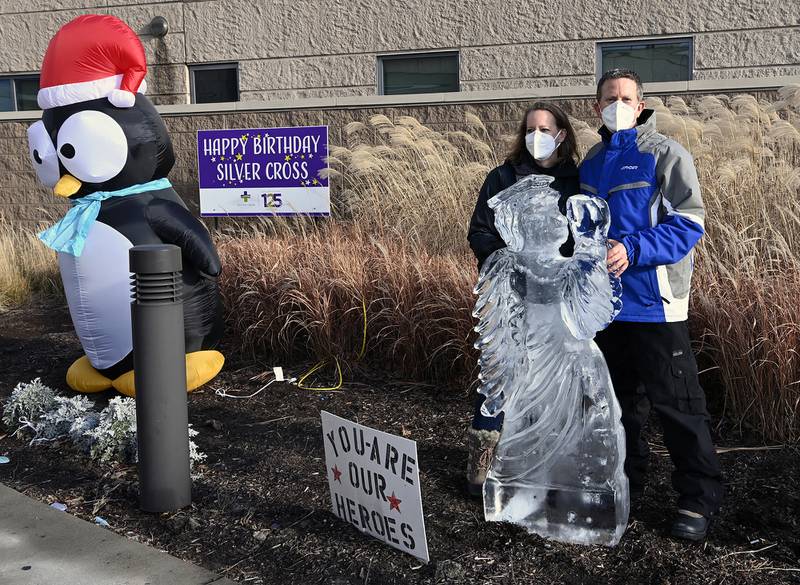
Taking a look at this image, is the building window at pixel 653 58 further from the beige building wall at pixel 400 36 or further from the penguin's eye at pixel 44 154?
the penguin's eye at pixel 44 154

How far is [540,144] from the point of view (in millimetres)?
3320

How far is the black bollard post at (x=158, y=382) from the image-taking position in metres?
3.35

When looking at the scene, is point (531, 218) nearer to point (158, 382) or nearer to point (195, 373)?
point (158, 382)

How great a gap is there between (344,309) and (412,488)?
2.64 m

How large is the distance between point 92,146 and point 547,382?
294cm

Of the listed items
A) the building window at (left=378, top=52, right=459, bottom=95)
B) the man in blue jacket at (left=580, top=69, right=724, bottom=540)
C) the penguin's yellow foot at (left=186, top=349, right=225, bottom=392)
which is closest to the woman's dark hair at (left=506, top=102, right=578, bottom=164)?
the man in blue jacket at (left=580, top=69, right=724, bottom=540)

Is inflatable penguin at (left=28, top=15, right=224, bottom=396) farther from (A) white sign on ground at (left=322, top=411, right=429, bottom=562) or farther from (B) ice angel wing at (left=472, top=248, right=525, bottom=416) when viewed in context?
(B) ice angel wing at (left=472, top=248, right=525, bottom=416)

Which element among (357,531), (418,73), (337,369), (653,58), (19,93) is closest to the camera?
(357,531)

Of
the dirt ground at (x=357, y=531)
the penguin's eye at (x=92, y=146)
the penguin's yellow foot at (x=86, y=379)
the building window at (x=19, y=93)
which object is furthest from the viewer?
the building window at (x=19, y=93)

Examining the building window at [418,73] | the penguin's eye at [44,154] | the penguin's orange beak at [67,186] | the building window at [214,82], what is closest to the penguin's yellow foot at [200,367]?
the penguin's orange beak at [67,186]

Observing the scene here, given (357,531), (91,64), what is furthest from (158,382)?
(91,64)

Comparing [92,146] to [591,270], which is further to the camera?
[92,146]

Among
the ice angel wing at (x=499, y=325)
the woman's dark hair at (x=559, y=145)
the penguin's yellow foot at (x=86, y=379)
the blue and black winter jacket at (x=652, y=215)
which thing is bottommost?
the penguin's yellow foot at (x=86, y=379)

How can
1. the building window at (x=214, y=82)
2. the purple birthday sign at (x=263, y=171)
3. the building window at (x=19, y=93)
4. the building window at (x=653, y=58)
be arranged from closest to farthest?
the purple birthday sign at (x=263, y=171)
the building window at (x=653, y=58)
the building window at (x=214, y=82)
the building window at (x=19, y=93)
